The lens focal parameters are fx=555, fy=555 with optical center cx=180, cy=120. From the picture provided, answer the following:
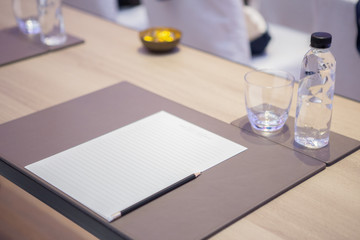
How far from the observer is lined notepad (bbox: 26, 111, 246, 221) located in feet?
2.97

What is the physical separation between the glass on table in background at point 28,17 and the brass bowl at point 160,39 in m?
0.33

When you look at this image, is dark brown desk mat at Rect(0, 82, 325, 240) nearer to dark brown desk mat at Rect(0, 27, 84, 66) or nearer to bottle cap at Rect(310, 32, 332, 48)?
bottle cap at Rect(310, 32, 332, 48)

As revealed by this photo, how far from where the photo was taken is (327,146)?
1.04 m

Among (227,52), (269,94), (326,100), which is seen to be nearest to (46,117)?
(269,94)

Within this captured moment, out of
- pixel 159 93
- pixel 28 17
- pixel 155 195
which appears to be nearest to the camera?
pixel 155 195

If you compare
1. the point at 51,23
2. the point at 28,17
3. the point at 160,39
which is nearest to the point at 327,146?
the point at 160,39

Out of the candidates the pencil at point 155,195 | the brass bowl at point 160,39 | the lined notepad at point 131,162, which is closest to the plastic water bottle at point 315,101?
the lined notepad at point 131,162

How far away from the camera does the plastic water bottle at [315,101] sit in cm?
102

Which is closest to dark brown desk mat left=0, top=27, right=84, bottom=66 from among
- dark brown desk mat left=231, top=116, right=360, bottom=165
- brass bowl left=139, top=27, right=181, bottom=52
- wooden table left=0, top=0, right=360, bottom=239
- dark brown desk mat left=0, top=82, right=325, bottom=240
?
wooden table left=0, top=0, right=360, bottom=239

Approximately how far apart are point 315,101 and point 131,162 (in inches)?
14.1

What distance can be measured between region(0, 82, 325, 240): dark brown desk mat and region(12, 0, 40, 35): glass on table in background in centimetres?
46

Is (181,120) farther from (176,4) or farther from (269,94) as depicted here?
(176,4)

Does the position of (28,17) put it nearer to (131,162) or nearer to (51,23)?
(51,23)

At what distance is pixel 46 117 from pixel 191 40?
1.11 m
